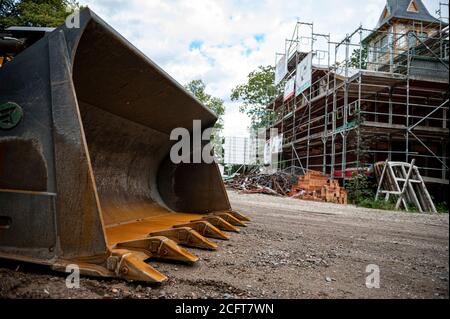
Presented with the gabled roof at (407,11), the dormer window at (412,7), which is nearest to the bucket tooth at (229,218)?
the gabled roof at (407,11)

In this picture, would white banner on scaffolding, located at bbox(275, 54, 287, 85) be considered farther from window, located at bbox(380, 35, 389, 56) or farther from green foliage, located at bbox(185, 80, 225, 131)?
green foliage, located at bbox(185, 80, 225, 131)

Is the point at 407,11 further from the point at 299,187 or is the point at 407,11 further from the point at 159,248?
the point at 159,248

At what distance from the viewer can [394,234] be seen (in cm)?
390

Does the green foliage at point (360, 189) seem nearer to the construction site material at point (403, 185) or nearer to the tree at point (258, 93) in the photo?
the construction site material at point (403, 185)

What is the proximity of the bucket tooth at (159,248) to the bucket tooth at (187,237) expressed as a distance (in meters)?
0.40

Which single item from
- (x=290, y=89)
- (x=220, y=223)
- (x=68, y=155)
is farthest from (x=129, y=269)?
(x=290, y=89)

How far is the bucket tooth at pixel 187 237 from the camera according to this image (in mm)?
2297

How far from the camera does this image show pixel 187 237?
2316mm

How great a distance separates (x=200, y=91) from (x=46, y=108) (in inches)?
1601

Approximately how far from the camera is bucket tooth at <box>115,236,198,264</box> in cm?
186

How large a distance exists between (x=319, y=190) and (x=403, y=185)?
11.2 ft
